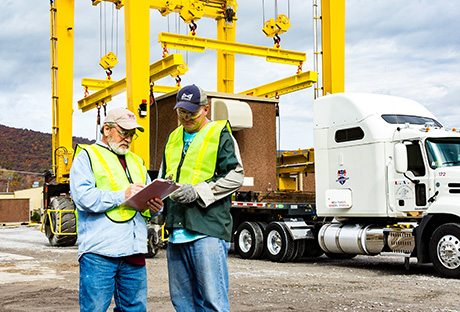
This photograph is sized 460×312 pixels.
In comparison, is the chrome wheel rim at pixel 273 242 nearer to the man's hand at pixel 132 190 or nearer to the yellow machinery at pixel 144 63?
the yellow machinery at pixel 144 63

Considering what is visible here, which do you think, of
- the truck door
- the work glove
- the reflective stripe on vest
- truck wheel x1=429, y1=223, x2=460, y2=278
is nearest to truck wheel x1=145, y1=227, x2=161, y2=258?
the truck door

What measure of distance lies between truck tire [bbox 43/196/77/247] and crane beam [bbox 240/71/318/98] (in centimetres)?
588

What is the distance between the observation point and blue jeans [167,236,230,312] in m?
4.18

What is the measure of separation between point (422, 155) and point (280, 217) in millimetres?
3897

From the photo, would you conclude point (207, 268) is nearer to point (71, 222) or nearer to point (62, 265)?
point (62, 265)

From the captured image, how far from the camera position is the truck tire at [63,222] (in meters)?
16.8

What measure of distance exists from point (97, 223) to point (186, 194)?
60 cm

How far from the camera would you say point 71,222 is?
55.5 ft

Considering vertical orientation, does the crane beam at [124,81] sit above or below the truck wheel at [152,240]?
above

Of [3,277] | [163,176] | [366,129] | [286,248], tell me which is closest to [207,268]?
[163,176]

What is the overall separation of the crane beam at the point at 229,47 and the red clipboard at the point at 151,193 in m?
11.0

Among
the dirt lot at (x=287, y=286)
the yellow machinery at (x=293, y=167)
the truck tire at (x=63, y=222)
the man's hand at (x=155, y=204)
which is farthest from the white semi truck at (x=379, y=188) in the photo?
the man's hand at (x=155, y=204)

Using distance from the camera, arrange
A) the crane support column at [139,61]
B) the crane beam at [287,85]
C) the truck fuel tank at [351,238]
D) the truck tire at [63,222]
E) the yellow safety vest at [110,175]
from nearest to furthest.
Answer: the yellow safety vest at [110,175], the truck fuel tank at [351,238], the crane support column at [139,61], the truck tire at [63,222], the crane beam at [287,85]

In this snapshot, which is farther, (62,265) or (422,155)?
(62,265)
